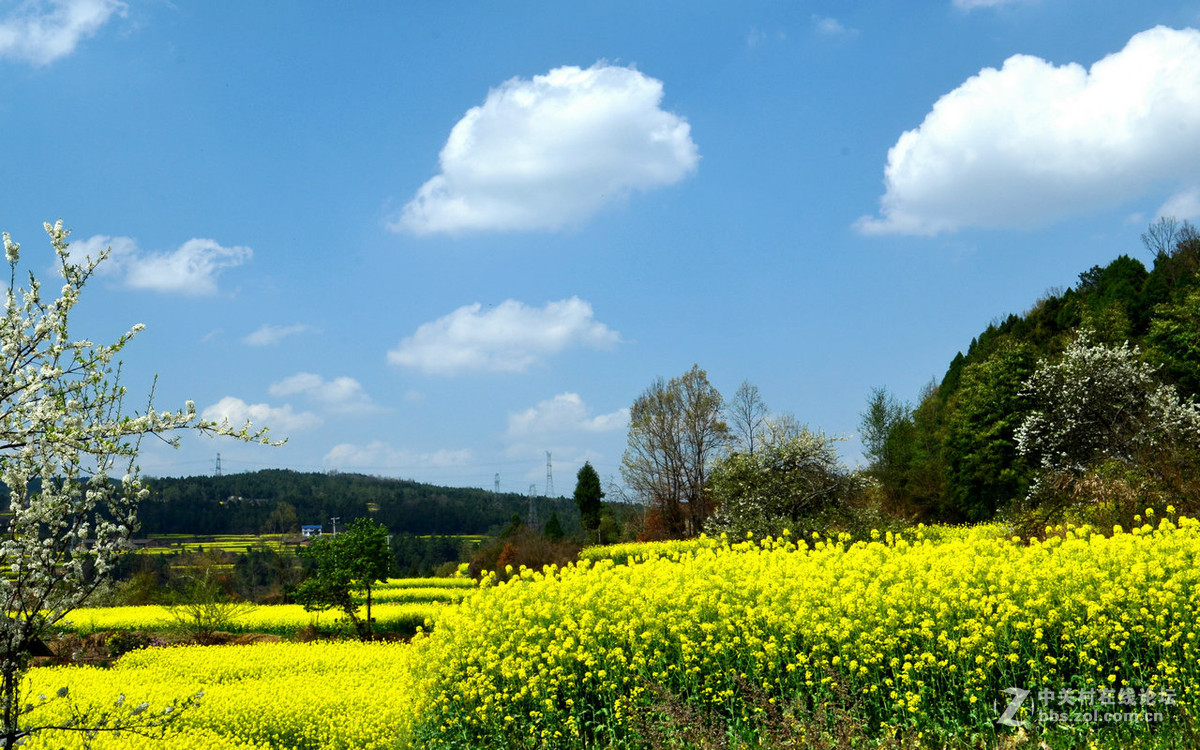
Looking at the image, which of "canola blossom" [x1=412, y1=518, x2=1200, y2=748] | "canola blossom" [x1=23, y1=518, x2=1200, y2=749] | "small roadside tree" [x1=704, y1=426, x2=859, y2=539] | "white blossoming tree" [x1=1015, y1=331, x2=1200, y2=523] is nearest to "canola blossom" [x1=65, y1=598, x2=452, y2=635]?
"small roadside tree" [x1=704, y1=426, x2=859, y2=539]

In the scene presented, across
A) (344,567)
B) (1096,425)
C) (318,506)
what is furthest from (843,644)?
(318,506)

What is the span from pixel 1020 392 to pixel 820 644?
798 inches

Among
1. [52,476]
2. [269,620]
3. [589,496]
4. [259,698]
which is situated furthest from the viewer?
[589,496]

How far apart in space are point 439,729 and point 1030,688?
478 cm

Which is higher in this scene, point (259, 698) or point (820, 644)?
point (820, 644)

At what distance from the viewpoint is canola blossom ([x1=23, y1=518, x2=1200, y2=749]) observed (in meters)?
6.00

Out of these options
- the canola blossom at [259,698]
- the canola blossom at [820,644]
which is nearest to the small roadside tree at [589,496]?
the canola blossom at [259,698]

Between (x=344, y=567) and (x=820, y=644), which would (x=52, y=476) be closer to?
(x=820, y=644)

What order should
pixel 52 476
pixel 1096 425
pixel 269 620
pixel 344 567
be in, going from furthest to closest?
pixel 1096 425 < pixel 269 620 < pixel 344 567 < pixel 52 476

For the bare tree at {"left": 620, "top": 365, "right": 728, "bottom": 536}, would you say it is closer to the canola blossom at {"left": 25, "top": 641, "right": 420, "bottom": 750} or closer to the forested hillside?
the forested hillside

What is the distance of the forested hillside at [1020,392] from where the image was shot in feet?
88.0

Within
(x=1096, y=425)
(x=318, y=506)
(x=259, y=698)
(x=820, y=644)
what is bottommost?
(x=259, y=698)

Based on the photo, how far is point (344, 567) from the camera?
1731 cm

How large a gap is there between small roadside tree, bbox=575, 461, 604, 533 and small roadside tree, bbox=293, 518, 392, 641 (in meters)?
20.1
